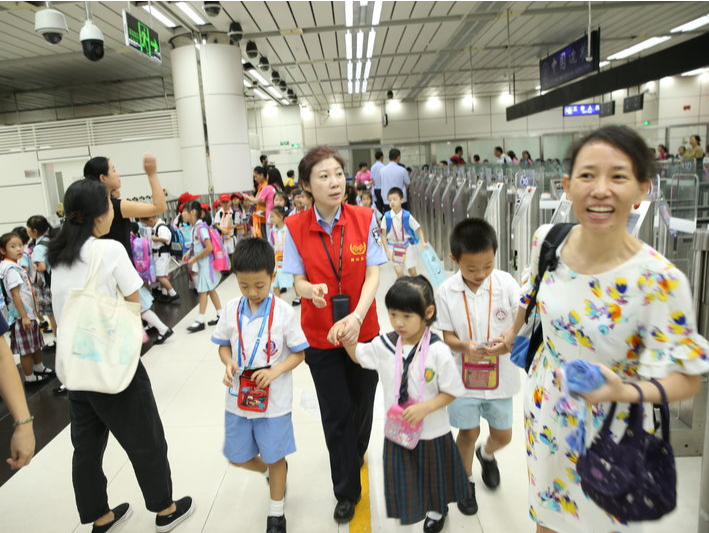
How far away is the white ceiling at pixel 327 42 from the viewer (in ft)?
28.1

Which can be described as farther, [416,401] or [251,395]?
[251,395]

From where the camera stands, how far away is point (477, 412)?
221 cm

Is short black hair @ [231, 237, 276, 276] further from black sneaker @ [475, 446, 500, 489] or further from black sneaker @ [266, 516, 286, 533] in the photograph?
black sneaker @ [475, 446, 500, 489]

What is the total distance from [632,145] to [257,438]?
1.77 m

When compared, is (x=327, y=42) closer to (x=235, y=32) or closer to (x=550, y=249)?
(x=235, y=32)

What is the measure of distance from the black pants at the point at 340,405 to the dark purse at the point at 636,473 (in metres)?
1.17

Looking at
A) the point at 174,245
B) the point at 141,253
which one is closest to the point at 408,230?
the point at 141,253

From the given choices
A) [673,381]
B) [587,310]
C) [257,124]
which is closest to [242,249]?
[587,310]

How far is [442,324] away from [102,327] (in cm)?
138

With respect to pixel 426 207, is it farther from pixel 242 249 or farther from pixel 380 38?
pixel 242 249

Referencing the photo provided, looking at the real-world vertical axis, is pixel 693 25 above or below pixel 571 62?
above

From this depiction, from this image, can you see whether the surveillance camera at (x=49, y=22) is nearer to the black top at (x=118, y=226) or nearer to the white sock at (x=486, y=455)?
the black top at (x=118, y=226)

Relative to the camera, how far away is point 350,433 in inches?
88.1

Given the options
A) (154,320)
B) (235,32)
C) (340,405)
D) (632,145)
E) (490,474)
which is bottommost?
(490,474)
